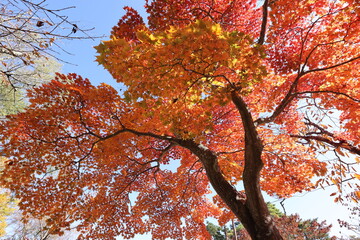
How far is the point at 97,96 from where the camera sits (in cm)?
558

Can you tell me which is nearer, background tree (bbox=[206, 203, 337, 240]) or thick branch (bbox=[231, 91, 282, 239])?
thick branch (bbox=[231, 91, 282, 239])

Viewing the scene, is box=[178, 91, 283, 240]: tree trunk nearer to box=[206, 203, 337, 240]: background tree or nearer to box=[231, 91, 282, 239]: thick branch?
box=[231, 91, 282, 239]: thick branch

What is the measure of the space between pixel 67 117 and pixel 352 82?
8.98 m

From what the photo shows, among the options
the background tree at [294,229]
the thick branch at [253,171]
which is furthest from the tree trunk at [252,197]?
the background tree at [294,229]

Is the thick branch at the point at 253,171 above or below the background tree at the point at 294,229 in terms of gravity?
below

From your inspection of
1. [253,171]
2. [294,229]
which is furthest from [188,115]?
[294,229]

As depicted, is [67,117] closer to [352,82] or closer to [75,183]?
[75,183]

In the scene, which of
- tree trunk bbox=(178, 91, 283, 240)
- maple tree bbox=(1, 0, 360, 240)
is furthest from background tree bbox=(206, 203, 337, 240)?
tree trunk bbox=(178, 91, 283, 240)

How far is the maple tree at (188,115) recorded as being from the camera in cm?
338

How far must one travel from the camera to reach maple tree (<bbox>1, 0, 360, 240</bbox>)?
3381mm

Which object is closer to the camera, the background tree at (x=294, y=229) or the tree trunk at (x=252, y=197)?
the tree trunk at (x=252, y=197)

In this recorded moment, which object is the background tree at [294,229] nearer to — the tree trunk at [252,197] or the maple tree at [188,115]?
the maple tree at [188,115]

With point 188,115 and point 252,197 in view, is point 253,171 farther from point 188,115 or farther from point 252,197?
point 188,115

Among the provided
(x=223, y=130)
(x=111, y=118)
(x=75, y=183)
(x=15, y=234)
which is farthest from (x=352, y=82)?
(x=15, y=234)
